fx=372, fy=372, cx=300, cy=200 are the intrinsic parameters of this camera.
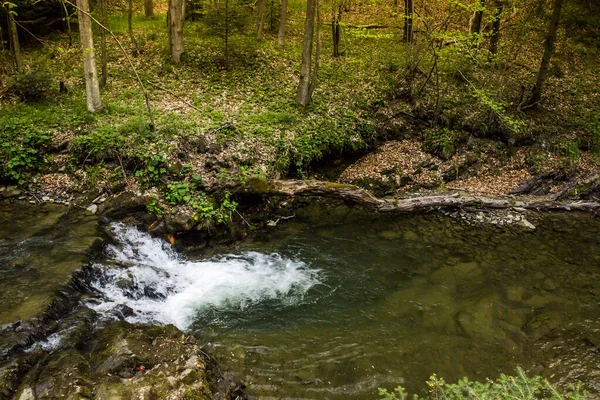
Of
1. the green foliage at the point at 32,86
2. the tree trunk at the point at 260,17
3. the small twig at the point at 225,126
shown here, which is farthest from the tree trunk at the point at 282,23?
the green foliage at the point at 32,86

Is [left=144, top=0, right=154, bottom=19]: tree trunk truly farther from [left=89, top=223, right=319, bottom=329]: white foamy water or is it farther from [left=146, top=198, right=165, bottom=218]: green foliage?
[left=89, top=223, right=319, bottom=329]: white foamy water

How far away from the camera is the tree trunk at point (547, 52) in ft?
40.5

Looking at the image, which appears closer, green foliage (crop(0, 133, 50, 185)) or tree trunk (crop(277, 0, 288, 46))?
green foliage (crop(0, 133, 50, 185))

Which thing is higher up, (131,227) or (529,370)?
(131,227)

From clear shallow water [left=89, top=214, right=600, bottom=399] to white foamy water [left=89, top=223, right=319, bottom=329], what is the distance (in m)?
0.03

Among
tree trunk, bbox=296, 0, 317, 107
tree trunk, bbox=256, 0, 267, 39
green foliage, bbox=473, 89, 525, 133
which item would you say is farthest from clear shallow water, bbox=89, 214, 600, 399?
tree trunk, bbox=256, 0, 267, 39

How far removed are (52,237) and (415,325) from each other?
7459mm

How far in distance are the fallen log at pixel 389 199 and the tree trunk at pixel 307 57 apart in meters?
4.26

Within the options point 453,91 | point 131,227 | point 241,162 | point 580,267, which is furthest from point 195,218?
point 453,91

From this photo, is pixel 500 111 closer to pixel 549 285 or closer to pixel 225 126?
pixel 549 285

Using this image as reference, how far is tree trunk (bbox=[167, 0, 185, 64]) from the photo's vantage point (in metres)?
13.3

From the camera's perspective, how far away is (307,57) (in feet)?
40.3

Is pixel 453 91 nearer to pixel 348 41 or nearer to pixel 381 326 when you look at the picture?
pixel 348 41

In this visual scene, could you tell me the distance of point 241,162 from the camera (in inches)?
404
